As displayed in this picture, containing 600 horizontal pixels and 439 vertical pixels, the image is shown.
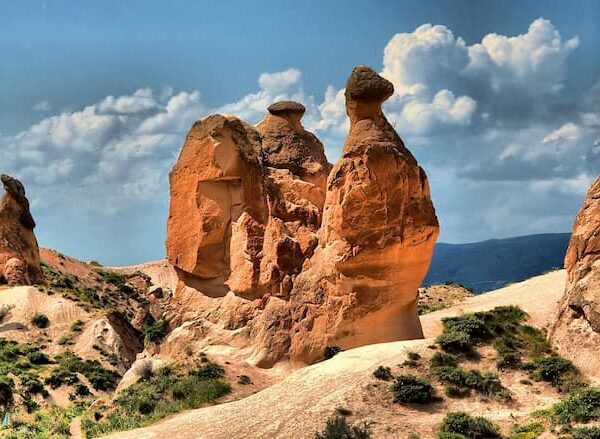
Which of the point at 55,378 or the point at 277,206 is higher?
the point at 277,206

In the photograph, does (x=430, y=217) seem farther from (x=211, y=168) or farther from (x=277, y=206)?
(x=211, y=168)

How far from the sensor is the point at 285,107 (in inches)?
1379

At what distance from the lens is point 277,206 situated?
Answer: 30.5m

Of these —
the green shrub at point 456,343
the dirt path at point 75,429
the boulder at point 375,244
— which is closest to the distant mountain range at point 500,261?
the boulder at point 375,244

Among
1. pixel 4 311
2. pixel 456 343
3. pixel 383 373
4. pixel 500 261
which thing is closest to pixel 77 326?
pixel 4 311

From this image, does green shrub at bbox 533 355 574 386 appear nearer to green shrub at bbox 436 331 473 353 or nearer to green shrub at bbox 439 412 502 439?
green shrub at bbox 436 331 473 353

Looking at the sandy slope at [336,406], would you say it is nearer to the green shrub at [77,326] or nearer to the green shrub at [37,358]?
the green shrub at [37,358]

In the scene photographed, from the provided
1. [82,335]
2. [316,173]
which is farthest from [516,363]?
[82,335]

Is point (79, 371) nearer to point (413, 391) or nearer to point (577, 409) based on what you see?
point (413, 391)

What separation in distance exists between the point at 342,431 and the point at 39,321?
36.3 meters

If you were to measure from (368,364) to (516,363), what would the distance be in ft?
12.7

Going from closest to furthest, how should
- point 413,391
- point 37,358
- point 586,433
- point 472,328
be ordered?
point 586,433 → point 413,391 → point 472,328 → point 37,358

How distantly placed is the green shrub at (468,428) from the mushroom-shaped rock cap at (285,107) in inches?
850

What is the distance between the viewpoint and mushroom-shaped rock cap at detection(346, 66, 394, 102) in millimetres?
25906
